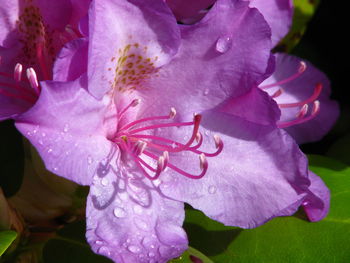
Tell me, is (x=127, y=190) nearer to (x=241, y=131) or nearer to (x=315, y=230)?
(x=241, y=131)

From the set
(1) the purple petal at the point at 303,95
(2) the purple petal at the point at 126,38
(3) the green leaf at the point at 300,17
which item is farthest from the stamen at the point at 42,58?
(3) the green leaf at the point at 300,17

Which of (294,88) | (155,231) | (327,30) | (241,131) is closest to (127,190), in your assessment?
(155,231)

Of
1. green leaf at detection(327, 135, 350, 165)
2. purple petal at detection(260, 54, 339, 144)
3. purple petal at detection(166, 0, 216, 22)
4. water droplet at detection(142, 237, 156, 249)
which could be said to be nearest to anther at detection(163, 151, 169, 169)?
water droplet at detection(142, 237, 156, 249)

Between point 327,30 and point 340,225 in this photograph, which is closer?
point 340,225

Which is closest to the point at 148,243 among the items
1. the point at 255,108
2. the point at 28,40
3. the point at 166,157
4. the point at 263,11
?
the point at 166,157

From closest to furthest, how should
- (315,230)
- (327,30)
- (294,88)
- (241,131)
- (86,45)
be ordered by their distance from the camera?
(86,45) → (241,131) → (315,230) → (294,88) → (327,30)

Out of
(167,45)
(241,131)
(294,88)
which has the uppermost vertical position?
(167,45)

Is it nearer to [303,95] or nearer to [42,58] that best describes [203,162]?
[42,58]

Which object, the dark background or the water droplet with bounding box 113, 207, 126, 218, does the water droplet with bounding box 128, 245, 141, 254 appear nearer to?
the water droplet with bounding box 113, 207, 126, 218

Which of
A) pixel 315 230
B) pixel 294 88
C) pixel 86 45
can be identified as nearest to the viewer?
pixel 86 45
